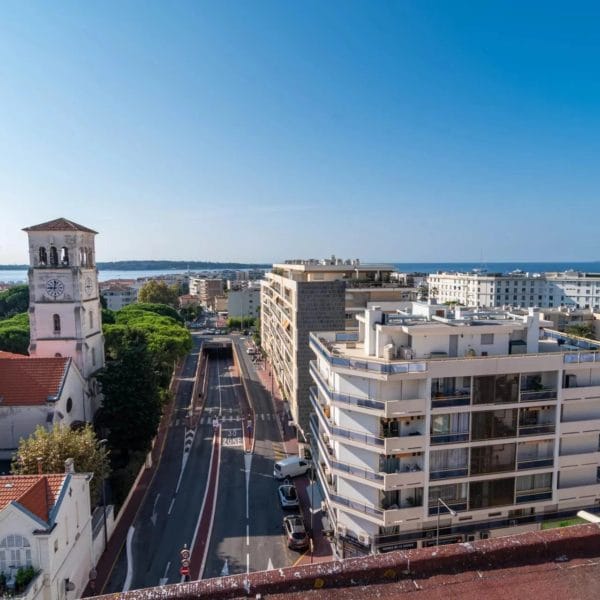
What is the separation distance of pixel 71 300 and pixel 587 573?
42358 millimetres

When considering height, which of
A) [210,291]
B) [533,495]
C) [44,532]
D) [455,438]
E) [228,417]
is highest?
[210,291]

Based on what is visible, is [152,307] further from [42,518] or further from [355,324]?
[42,518]

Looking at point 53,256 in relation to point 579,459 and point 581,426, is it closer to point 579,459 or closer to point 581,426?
point 581,426

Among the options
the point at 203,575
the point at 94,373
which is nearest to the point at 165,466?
the point at 94,373

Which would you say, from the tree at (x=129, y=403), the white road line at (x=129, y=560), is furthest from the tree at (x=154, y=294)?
the white road line at (x=129, y=560)

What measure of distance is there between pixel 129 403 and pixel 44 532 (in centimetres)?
1811

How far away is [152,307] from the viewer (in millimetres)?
106250

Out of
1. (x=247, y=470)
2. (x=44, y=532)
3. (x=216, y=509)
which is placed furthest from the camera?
(x=247, y=470)

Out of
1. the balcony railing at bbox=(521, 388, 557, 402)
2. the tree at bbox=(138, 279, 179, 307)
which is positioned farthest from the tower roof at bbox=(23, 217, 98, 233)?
the tree at bbox=(138, 279, 179, 307)

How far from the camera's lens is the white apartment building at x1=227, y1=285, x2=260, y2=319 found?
13100 centimetres

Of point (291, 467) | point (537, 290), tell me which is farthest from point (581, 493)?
point (537, 290)

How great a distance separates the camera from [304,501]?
37.9 m

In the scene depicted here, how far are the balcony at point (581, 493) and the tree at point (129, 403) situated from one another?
3089cm

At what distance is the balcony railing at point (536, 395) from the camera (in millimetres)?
27062
